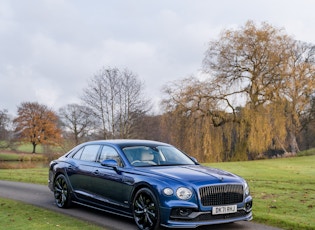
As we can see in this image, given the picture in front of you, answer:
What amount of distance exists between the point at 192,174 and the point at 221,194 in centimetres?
63

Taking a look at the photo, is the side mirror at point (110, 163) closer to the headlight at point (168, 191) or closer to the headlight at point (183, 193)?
the headlight at point (168, 191)

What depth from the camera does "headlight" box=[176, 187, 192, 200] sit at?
7.03 metres

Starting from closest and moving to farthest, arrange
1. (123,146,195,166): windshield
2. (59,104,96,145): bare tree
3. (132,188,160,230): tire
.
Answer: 1. (132,188,160,230): tire
2. (123,146,195,166): windshield
3. (59,104,96,145): bare tree

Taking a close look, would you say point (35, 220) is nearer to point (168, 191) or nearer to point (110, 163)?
point (110, 163)

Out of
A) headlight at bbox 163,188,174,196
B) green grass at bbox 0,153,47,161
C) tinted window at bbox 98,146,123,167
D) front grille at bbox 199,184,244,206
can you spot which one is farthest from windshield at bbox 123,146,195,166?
green grass at bbox 0,153,47,161

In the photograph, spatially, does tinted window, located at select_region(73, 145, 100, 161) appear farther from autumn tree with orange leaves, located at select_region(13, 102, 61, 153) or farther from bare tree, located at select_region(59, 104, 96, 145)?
autumn tree with orange leaves, located at select_region(13, 102, 61, 153)

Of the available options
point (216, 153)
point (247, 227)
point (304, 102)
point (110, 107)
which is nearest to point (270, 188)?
point (247, 227)

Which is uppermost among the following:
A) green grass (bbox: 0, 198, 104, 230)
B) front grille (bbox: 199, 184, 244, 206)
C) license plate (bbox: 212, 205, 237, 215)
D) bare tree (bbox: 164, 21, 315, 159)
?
bare tree (bbox: 164, 21, 315, 159)

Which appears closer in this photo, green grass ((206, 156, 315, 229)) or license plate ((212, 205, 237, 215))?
license plate ((212, 205, 237, 215))

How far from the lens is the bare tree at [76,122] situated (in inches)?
2354

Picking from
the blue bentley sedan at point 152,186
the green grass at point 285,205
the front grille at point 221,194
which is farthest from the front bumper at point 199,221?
the green grass at point 285,205

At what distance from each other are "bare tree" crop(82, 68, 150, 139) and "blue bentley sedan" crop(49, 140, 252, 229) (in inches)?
1414

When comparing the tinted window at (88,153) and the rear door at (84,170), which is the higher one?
the tinted window at (88,153)

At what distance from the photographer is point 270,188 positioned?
1431 centimetres
